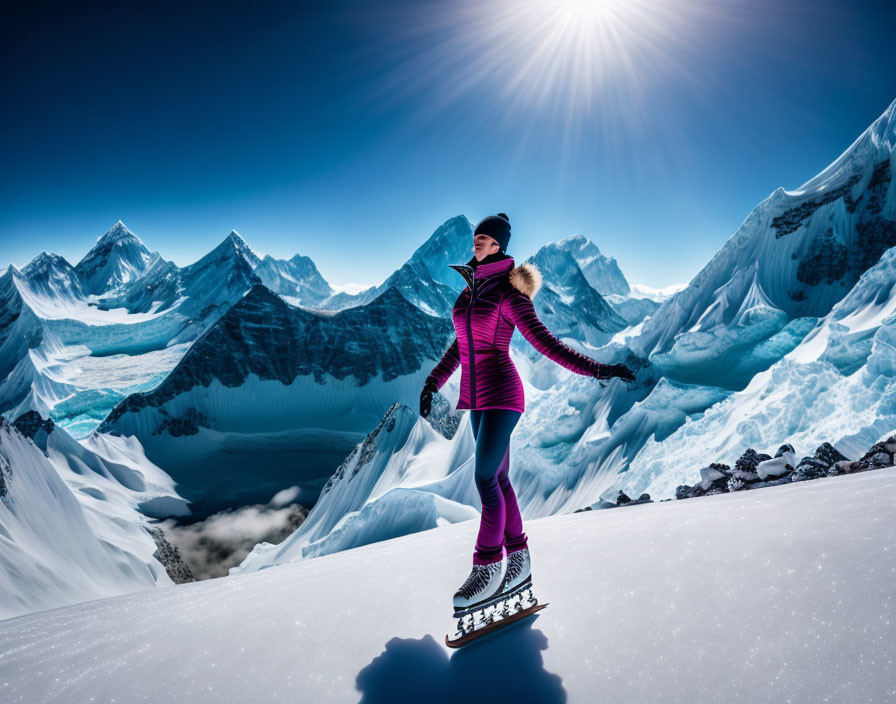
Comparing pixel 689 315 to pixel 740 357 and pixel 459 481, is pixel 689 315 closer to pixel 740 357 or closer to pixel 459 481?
pixel 740 357

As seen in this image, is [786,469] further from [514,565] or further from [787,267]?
[787,267]

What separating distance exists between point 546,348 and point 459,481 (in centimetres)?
3123

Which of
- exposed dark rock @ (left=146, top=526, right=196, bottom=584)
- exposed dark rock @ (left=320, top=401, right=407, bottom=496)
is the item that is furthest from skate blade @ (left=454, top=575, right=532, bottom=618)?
exposed dark rock @ (left=146, top=526, right=196, bottom=584)

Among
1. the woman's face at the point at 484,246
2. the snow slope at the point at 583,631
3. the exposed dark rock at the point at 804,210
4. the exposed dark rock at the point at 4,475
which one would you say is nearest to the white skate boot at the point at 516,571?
the snow slope at the point at 583,631

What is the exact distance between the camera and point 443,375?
3.81m

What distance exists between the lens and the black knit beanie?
134 inches

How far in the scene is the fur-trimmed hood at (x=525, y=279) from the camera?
10.6ft

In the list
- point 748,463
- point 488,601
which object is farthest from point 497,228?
point 748,463

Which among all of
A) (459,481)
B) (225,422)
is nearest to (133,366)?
(225,422)

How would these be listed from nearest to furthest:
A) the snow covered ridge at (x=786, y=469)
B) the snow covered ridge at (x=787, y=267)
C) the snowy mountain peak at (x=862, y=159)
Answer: the snow covered ridge at (x=786, y=469) < the snow covered ridge at (x=787, y=267) < the snowy mountain peak at (x=862, y=159)

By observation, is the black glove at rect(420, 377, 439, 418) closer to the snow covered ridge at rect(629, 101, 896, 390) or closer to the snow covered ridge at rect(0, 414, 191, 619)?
the snow covered ridge at rect(629, 101, 896, 390)

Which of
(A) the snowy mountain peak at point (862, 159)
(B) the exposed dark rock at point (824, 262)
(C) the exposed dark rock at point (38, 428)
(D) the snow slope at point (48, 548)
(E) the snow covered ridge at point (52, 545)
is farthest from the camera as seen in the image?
(C) the exposed dark rock at point (38, 428)

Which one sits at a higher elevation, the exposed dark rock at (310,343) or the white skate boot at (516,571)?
the exposed dark rock at (310,343)

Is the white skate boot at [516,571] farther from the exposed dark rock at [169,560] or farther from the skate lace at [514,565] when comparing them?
the exposed dark rock at [169,560]
